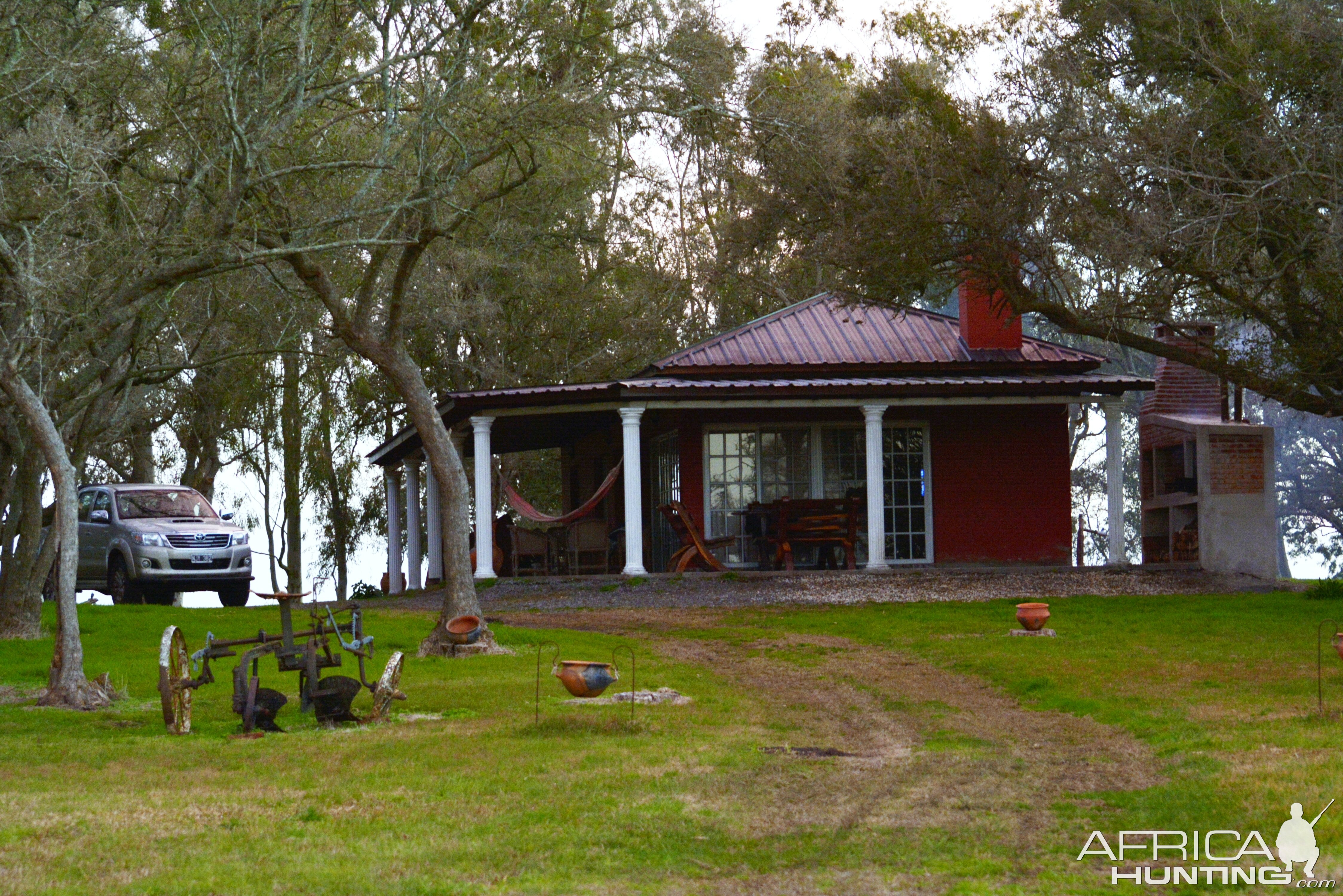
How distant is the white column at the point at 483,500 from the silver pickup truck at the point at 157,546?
3.50 m

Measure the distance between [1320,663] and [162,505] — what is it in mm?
16320

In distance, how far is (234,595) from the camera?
71.9 feet

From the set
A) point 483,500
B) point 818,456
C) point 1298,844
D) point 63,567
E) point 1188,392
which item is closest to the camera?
point 1298,844

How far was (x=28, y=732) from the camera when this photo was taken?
9469mm

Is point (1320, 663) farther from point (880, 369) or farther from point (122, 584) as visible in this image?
point (122, 584)

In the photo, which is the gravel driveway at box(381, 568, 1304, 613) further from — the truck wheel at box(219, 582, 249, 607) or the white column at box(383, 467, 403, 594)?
the white column at box(383, 467, 403, 594)

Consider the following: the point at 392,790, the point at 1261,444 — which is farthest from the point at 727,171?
the point at 392,790

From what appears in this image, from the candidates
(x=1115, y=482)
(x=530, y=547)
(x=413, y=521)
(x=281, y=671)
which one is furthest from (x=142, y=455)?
(x=281, y=671)

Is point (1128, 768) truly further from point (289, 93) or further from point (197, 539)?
point (197, 539)

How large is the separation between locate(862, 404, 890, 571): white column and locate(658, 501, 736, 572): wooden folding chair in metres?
1.93

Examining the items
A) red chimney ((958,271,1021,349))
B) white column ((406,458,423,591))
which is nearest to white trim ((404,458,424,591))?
white column ((406,458,423,591))

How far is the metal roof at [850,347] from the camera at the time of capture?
21344mm

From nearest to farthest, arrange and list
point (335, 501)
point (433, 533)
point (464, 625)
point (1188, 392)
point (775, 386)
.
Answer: point (464, 625), point (775, 386), point (1188, 392), point (433, 533), point (335, 501)

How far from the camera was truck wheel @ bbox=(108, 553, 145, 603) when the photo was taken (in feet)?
68.9
